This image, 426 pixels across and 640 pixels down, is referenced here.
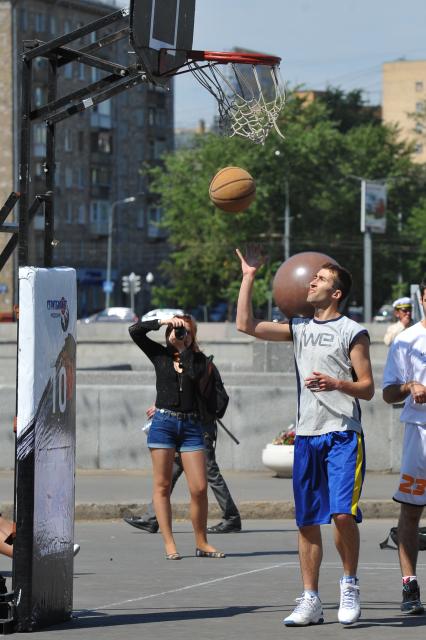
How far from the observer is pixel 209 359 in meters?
12.1

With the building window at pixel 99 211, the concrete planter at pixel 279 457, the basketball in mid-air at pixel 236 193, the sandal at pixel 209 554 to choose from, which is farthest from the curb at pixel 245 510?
the building window at pixel 99 211

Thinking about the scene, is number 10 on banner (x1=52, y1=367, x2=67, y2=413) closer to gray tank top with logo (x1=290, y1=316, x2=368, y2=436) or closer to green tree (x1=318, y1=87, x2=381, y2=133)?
gray tank top with logo (x1=290, y1=316, x2=368, y2=436)

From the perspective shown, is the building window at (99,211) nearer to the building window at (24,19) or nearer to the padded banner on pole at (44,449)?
the building window at (24,19)

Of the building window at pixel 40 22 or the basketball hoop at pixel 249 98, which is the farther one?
the building window at pixel 40 22

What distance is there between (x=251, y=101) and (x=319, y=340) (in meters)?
2.00

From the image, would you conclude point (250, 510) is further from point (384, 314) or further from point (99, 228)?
point (99, 228)

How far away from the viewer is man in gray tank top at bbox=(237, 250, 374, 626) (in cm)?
826

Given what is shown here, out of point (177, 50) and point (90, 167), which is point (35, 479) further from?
point (90, 167)

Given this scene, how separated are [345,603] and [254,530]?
19.1 feet

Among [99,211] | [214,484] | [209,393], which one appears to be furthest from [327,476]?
[99,211]

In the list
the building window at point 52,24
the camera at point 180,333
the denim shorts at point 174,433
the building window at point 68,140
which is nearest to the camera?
the denim shorts at point 174,433

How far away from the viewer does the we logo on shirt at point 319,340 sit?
8.52m

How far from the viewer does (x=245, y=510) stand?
49.1 ft

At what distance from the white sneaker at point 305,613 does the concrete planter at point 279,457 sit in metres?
8.72
